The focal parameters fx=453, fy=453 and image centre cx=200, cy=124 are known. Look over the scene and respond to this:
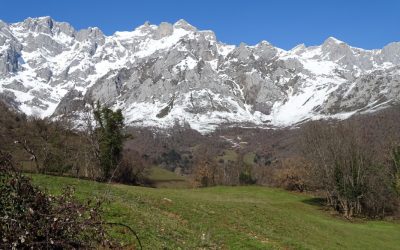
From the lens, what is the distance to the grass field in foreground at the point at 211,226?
24.7 m

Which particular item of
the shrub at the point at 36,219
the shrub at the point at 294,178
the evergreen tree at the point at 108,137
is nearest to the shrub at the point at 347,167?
the shrub at the point at 294,178

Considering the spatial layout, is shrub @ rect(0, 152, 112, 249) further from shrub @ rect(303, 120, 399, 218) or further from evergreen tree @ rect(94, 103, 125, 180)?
evergreen tree @ rect(94, 103, 125, 180)

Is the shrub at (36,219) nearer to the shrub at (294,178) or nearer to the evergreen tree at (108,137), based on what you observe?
the evergreen tree at (108,137)

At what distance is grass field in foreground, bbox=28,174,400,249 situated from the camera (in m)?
24.7

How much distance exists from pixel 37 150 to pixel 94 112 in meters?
16.3

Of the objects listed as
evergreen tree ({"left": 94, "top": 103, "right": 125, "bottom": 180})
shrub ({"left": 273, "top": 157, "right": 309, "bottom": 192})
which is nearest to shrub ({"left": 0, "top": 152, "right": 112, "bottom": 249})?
evergreen tree ({"left": 94, "top": 103, "right": 125, "bottom": 180})

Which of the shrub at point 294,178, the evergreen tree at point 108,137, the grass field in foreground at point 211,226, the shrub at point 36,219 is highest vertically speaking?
the evergreen tree at point 108,137

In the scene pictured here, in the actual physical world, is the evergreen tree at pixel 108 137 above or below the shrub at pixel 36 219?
above

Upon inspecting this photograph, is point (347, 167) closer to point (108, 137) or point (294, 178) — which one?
point (294, 178)

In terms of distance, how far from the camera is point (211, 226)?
113 feet

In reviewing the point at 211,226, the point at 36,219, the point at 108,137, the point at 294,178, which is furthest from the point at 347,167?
the point at 36,219

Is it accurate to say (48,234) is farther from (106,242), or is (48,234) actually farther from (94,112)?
(94,112)

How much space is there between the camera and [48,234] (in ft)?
31.0

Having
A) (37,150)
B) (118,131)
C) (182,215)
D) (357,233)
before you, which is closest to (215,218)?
(182,215)
